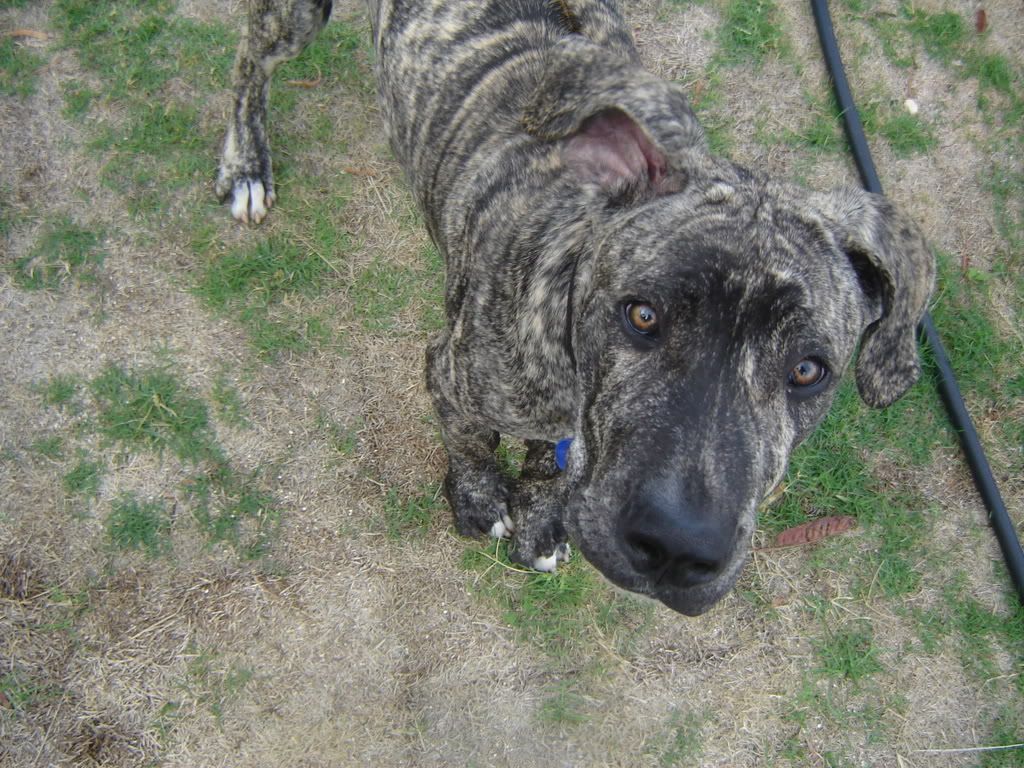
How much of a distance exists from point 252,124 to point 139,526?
2.25 metres

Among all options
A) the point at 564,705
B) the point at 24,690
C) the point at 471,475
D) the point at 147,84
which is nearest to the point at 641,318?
the point at 471,475

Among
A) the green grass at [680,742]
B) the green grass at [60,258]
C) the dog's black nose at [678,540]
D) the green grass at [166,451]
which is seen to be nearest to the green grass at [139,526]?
the green grass at [166,451]

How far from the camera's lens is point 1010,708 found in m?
4.05

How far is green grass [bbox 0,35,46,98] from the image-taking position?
14.5 ft

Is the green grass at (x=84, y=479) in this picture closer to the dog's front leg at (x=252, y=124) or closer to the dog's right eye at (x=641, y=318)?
the dog's front leg at (x=252, y=124)

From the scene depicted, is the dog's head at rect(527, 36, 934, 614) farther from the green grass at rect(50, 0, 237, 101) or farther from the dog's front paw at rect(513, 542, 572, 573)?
the green grass at rect(50, 0, 237, 101)

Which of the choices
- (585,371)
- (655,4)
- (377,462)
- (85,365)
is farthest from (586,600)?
(655,4)

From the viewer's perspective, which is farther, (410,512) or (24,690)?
(410,512)

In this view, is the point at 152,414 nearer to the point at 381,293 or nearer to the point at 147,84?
the point at 381,293

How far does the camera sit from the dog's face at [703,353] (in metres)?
2.13

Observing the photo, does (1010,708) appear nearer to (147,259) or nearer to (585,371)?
(585,371)

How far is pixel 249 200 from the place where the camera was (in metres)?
4.31

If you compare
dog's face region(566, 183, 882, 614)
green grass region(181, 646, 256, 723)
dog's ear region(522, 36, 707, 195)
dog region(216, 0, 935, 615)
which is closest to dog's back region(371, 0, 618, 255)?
dog region(216, 0, 935, 615)

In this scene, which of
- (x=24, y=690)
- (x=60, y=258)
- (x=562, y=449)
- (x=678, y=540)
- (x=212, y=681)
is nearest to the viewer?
(x=678, y=540)
